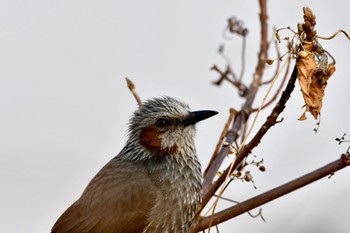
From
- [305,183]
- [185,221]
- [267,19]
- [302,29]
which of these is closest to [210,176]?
[185,221]

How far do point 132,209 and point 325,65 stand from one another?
75.0 inches

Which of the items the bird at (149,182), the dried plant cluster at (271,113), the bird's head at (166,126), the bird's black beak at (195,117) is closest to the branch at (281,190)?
the dried plant cluster at (271,113)

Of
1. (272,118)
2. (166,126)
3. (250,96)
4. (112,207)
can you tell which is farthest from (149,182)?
(272,118)

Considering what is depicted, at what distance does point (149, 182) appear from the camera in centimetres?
376

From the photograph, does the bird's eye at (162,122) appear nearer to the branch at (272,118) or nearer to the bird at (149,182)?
the bird at (149,182)

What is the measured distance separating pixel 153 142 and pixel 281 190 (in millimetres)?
1609

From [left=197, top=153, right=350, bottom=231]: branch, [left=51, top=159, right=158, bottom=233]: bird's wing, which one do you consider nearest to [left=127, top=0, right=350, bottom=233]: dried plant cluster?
[left=197, top=153, right=350, bottom=231]: branch

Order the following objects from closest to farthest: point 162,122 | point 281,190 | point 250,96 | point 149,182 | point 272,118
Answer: point 272,118, point 281,190, point 250,96, point 149,182, point 162,122

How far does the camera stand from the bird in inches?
142

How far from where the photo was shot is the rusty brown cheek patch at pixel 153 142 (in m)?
3.92

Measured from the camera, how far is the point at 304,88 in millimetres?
2119

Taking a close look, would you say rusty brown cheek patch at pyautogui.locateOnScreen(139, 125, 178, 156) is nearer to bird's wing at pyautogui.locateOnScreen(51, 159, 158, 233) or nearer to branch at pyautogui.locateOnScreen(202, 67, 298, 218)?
bird's wing at pyautogui.locateOnScreen(51, 159, 158, 233)

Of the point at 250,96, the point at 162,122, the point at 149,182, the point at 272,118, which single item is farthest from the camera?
the point at 162,122

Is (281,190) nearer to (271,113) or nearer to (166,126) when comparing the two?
(271,113)
